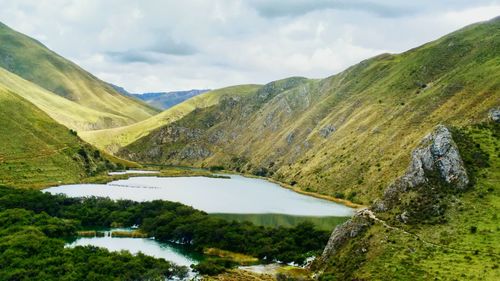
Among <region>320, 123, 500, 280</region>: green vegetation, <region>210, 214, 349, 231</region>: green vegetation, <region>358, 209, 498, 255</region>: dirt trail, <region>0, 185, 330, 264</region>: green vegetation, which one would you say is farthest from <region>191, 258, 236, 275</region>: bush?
<region>210, 214, 349, 231</region>: green vegetation

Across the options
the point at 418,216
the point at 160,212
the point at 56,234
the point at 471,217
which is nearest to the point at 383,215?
the point at 418,216

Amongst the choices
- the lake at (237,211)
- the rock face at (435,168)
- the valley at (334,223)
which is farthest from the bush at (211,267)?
the rock face at (435,168)

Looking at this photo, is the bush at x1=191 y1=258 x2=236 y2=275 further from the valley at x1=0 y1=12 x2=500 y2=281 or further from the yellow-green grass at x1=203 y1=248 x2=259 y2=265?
the yellow-green grass at x1=203 y1=248 x2=259 y2=265

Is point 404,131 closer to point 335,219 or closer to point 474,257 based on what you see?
point 335,219

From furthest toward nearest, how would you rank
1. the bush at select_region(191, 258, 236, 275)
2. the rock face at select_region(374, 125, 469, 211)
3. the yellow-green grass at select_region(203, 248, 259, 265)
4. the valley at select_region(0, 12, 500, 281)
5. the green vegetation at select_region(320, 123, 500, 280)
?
the yellow-green grass at select_region(203, 248, 259, 265), the bush at select_region(191, 258, 236, 275), the rock face at select_region(374, 125, 469, 211), the valley at select_region(0, 12, 500, 281), the green vegetation at select_region(320, 123, 500, 280)

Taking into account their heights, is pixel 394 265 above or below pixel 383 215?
below

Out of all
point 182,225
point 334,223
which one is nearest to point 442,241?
point 334,223

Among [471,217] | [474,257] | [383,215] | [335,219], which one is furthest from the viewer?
[335,219]
